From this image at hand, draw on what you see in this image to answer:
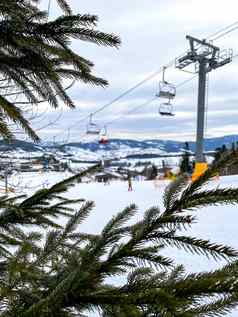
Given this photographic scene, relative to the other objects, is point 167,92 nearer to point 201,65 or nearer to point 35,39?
point 201,65

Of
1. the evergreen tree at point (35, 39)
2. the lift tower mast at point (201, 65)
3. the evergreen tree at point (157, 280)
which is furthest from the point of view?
the lift tower mast at point (201, 65)

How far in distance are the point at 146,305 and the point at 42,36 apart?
0.87 meters

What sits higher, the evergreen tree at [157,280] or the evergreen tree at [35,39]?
the evergreen tree at [35,39]

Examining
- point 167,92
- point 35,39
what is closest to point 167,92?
point 167,92

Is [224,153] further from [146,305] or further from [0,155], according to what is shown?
[0,155]

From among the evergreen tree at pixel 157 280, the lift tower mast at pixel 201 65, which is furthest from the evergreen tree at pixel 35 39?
the lift tower mast at pixel 201 65

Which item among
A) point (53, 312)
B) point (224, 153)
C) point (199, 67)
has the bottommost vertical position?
point (53, 312)

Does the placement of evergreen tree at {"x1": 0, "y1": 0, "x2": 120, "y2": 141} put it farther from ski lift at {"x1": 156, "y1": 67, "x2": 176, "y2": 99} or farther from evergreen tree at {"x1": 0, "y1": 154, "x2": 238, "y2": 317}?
ski lift at {"x1": 156, "y1": 67, "x2": 176, "y2": 99}

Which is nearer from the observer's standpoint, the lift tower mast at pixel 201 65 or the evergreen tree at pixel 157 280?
the evergreen tree at pixel 157 280

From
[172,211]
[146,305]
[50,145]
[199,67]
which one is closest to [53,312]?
[146,305]

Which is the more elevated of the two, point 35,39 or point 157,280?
point 35,39

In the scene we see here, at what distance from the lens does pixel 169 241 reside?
1.17m

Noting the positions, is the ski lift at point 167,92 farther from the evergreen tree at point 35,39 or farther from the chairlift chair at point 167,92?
the evergreen tree at point 35,39

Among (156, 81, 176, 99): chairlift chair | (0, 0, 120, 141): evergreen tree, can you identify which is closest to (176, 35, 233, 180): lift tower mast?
(156, 81, 176, 99): chairlift chair
